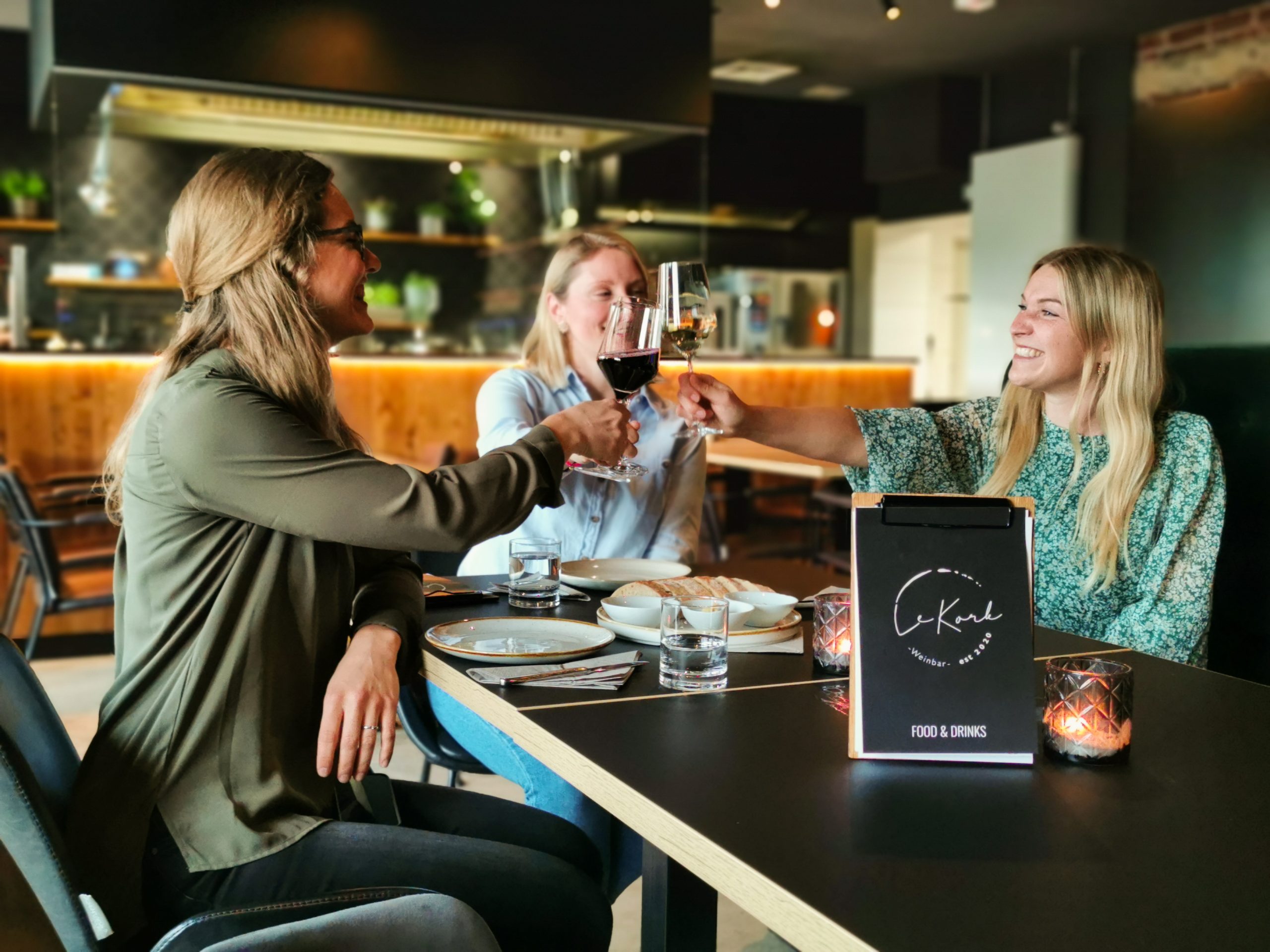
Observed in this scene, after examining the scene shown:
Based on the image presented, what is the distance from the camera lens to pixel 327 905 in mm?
1127

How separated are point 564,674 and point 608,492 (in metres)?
1.02

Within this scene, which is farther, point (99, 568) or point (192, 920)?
point (99, 568)

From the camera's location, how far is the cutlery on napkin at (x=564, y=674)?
1.33m

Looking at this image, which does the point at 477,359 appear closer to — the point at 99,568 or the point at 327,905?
the point at 99,568

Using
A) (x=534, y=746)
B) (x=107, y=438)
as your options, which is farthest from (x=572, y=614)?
(x=107, y=438)

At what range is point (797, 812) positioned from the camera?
956 millimetres

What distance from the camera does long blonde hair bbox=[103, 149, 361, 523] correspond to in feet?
4.40

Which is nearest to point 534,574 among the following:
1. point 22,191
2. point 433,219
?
point 433,219

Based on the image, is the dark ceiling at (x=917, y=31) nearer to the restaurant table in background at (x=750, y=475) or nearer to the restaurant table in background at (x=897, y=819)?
the restaurant table in background at (x=750, y=475)

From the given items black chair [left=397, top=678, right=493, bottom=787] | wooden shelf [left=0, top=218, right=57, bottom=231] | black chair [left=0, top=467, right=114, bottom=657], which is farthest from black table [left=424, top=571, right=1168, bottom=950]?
wooden shelf [left=0, top=218, right=57, bottom=231]

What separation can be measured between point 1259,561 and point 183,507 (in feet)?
5.96

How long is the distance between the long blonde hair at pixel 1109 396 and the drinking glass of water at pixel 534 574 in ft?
2.71

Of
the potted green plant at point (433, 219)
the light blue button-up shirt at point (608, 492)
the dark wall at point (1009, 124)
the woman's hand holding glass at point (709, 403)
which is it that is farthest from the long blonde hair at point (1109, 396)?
the potted green plant at point (433, 219)

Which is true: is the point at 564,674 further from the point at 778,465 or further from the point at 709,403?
the point at 778,465
